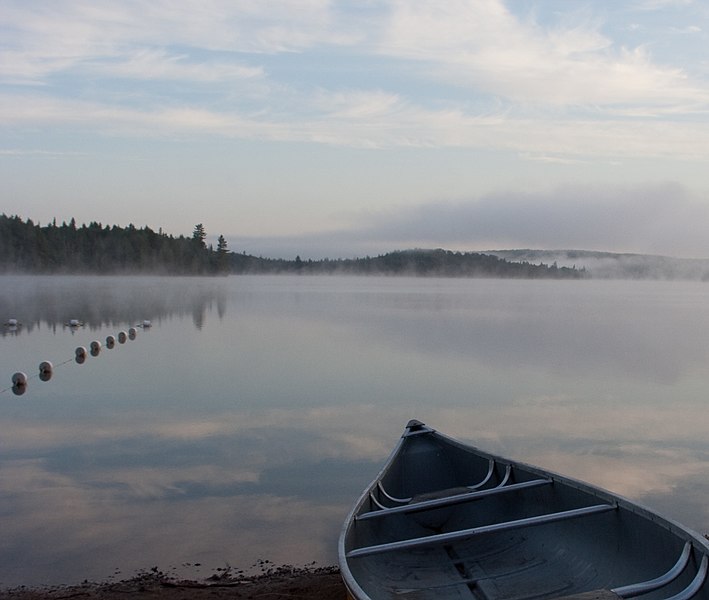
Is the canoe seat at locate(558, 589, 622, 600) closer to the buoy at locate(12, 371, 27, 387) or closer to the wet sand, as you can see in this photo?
the wet sand

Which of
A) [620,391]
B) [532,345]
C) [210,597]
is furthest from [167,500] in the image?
[532,345]

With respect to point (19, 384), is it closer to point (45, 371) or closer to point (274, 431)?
point (45, 371)

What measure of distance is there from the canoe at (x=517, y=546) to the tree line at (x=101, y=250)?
124 metres

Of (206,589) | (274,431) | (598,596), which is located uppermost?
(598,596)

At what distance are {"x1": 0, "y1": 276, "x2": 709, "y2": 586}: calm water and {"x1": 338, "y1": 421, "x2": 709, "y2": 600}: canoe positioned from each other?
105 cm

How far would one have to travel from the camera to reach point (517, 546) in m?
6.32

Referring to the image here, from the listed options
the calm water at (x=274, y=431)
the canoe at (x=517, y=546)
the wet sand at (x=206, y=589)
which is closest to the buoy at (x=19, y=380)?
the calm water at (x=274, y=431)

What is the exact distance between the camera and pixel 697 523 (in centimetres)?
787

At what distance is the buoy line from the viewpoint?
16.3 metres

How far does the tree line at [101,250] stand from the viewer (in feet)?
399

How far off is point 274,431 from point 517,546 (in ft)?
20.4

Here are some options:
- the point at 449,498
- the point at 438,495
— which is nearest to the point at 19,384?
the point at 438,495

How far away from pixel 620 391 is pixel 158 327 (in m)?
22.0

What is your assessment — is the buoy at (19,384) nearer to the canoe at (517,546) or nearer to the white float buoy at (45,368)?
the white float buoy at (45,368)
